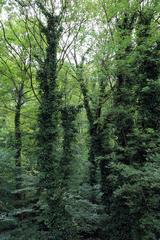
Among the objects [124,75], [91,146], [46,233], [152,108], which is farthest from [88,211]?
[124,75]

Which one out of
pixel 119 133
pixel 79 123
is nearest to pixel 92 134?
pixel 79 123

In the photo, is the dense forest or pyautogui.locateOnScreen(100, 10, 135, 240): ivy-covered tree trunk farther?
pyautogui.locateOnScreen(100, 10, 135, 240): ivy-covered tree trunk

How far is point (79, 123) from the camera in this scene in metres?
10.4

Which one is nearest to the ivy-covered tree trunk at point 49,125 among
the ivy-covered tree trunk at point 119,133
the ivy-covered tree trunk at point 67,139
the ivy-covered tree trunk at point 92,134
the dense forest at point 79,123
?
the dense forest at point 79,123

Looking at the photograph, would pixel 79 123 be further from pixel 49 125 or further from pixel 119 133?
pixel 49 125

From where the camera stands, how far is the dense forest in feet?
26.5

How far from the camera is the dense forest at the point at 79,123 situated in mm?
8078

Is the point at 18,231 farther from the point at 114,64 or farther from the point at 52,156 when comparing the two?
the point at 114,64

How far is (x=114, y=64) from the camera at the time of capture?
407 inches

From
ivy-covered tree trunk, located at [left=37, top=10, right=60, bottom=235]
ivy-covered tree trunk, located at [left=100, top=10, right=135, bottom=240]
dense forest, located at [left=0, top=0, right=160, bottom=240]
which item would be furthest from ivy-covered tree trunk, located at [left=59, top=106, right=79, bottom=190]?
ivy-covered tree trunk, located at [left=100, top=10, right=135, bottom=240]

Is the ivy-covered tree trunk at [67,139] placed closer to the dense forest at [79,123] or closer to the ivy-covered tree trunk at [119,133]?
the dense forest at [79,123]

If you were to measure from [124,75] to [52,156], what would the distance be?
417 cm

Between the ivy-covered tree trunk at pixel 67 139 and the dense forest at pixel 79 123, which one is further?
the ivy-covered tree trunk at pixel 67 139

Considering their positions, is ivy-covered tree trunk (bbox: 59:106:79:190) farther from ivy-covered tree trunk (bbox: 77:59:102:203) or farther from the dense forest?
ivy-covered tree trunk (bbox: 77:59:102:203)
